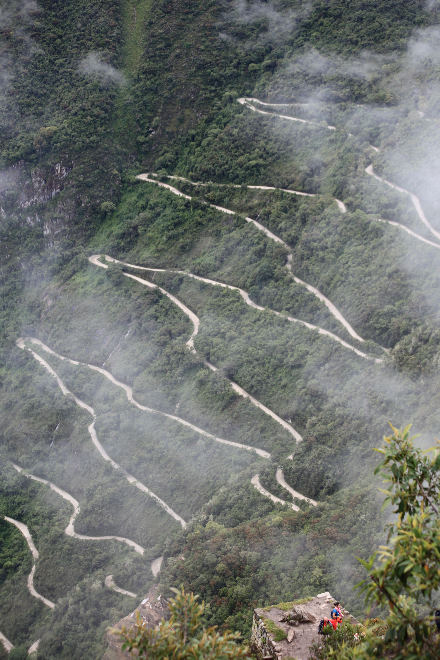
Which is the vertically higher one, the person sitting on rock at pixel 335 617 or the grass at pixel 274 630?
the person sitting on rock at pixel 335 617

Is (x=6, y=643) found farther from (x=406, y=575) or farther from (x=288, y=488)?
(x=406, y=575)

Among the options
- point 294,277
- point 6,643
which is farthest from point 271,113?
point 6,643

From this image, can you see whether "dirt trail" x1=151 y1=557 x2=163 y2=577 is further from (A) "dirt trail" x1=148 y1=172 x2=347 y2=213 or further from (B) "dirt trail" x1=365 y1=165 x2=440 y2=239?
(A) "dirt trail" x1=148 y1=172 x2=347 y2=213

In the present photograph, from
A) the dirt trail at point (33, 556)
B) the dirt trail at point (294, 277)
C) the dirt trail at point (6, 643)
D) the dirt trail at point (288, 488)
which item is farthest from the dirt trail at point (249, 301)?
the dirt trail at point (6, 643)

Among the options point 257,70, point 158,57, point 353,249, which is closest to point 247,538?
point 353,249

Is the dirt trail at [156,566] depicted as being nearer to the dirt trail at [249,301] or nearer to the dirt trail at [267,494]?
the dirt trail at [267,494]

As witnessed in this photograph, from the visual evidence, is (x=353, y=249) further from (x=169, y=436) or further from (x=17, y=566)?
(x=17, y=566)
